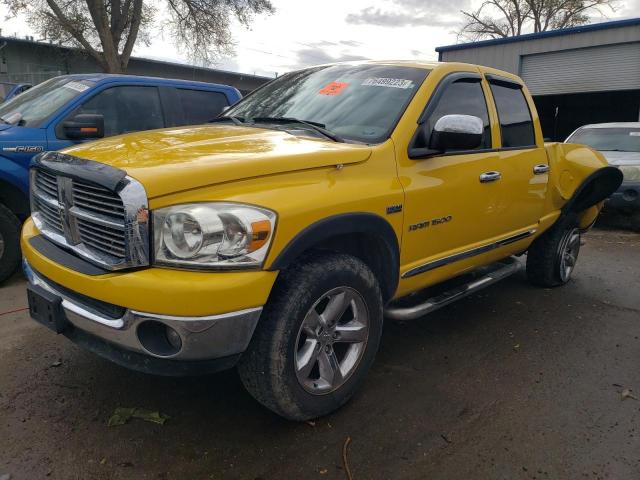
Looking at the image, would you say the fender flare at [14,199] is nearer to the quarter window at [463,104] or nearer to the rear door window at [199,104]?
the rear door window at [199,104]

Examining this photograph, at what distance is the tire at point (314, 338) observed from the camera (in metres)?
2.36

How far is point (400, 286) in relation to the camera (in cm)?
310

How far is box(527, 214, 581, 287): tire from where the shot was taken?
4.89 meters

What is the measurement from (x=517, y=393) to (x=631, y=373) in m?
0.90

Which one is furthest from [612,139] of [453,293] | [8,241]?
[8,241]

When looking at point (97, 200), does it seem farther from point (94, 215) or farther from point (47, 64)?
point (47, 64)

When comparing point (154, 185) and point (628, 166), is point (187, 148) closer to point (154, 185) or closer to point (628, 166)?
point (154, 185)

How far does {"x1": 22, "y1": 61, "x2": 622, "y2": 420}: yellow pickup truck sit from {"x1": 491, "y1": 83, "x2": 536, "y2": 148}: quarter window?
9 cm

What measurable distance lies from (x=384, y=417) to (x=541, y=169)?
254cm

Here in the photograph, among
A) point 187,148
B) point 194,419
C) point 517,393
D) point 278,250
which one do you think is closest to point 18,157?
point 187,148

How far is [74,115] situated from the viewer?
501cm

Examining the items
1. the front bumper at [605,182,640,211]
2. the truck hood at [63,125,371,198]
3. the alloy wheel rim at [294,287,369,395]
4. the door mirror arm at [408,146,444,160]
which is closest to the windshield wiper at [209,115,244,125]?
the truck hood at [63,125,371,198]

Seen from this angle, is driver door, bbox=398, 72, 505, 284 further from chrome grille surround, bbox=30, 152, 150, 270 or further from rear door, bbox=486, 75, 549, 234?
chrome grille surround, bbox=30, 152, 150, 270

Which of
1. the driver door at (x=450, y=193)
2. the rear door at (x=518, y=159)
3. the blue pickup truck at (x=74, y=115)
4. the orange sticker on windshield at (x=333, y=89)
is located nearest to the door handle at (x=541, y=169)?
the rear door at (x=518, y=159)
